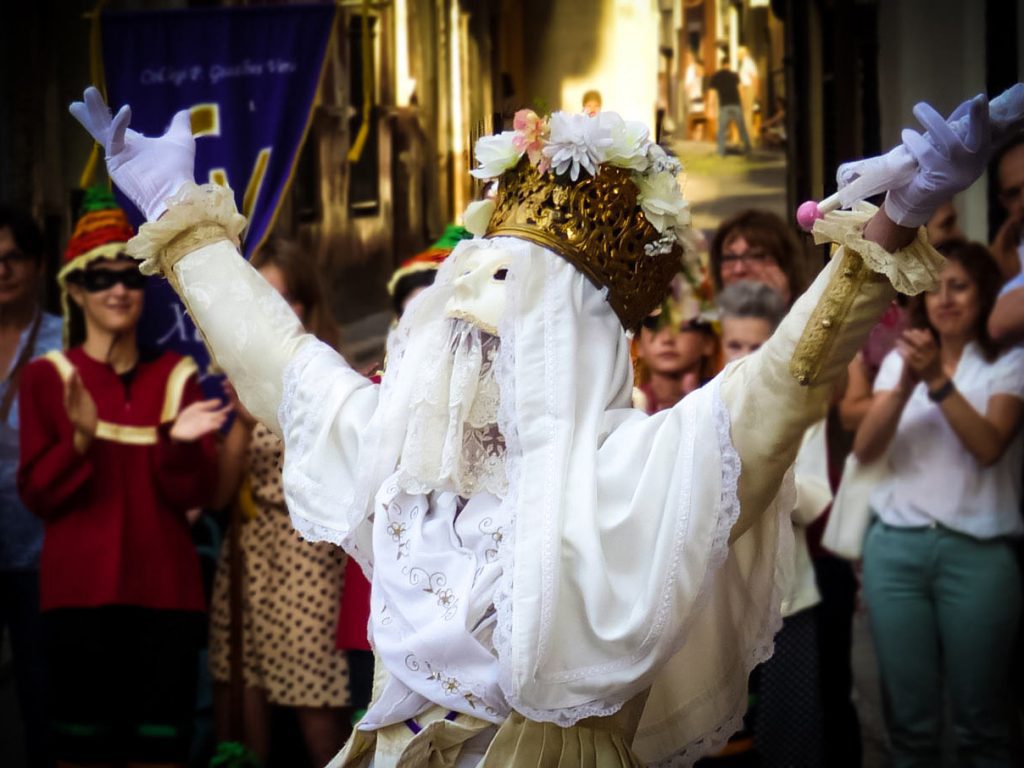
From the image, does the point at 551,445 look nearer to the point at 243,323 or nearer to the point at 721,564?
the point at 721,564

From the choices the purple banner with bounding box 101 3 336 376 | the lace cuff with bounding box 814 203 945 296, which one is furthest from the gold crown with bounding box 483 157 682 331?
the purple banner with bounding box 101 3 336 376

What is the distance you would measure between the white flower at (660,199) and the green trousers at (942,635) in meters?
2.00

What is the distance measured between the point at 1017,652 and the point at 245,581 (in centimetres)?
237

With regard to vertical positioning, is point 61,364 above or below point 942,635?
above

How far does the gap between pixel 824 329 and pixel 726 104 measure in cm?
381

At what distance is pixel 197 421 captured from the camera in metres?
4.47

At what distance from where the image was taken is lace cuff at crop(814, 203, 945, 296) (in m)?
2.33

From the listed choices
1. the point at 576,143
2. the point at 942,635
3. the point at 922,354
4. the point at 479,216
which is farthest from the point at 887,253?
the point at 942,635

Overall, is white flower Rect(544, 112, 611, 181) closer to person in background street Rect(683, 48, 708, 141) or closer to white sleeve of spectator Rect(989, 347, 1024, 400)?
white sleeve of spectator Rect(989, 347, 1024, 400)

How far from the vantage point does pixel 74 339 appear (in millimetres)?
5055

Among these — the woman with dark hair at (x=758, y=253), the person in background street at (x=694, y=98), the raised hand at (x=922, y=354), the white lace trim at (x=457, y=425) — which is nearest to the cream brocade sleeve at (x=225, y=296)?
the white lace trim at (x=457, y=425)

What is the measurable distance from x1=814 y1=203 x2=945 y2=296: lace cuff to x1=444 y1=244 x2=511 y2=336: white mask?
566 millimetres

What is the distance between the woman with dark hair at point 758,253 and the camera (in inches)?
202

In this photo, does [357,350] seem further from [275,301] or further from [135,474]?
[275,301]
